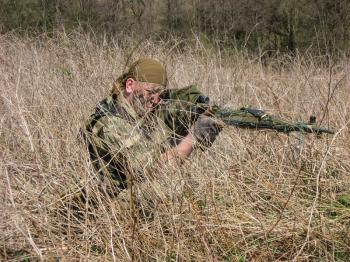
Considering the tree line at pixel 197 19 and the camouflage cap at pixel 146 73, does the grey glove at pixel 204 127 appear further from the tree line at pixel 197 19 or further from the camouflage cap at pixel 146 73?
the tree line at pixel 197 19

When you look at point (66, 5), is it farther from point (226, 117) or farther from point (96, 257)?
point (96, 257)

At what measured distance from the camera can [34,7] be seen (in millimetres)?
7090

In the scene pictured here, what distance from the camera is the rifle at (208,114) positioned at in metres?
1.81

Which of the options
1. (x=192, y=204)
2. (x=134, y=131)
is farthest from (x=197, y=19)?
(x=192, y=204)

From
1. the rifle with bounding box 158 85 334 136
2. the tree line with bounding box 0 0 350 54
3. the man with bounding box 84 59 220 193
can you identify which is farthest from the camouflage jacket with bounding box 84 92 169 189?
the tree line with bounding box 0 0 350 54

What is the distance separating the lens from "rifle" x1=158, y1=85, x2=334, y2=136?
181 cm

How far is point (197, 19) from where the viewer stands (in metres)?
5.43

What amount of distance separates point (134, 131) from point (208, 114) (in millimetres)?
344

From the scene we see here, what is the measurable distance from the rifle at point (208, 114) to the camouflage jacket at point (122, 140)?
0.11 m

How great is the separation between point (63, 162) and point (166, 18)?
5.90m

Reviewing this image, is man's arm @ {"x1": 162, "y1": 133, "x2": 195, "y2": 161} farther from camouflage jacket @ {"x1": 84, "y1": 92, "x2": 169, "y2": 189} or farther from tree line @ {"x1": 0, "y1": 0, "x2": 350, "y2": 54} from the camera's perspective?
tree line @ {"x1": 0, "y1": 0, "x2": 350, "y2": 54}

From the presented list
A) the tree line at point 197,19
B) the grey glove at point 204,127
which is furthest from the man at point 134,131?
the tree line at point 197,19

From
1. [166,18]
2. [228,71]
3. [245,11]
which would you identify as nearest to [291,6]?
[245,11]

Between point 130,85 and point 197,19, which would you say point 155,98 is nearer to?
point 130,85
